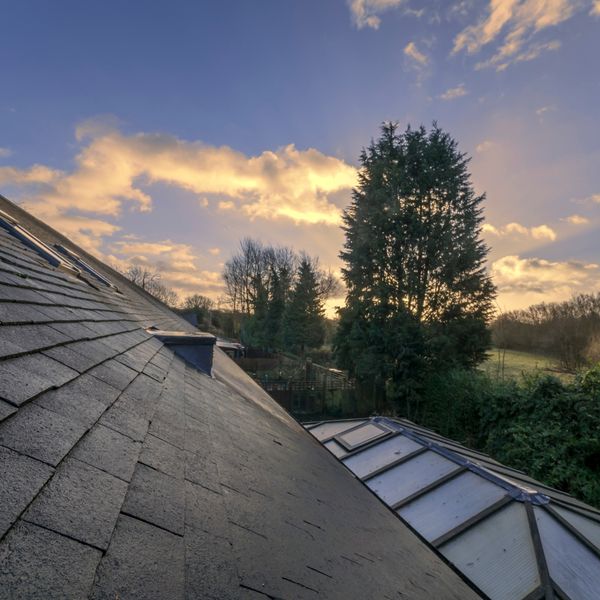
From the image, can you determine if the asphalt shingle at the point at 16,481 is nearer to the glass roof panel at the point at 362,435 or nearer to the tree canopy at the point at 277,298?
the glass roof panel at the point at 362,435

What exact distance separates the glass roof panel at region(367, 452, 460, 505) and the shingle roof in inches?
139

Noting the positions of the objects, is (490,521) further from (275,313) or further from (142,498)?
(275,313)

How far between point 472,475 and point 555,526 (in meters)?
1.29

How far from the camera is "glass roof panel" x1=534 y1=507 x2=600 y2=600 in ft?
13.2

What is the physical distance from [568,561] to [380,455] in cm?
335

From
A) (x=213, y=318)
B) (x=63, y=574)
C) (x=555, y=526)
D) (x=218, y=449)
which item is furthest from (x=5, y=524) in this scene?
(x=213, y=318)

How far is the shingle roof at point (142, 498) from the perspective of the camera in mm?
824

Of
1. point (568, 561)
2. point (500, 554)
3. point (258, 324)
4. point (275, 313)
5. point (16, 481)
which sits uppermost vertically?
point (275, 313)

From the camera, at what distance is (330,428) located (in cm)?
948

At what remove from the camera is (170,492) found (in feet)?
4.28

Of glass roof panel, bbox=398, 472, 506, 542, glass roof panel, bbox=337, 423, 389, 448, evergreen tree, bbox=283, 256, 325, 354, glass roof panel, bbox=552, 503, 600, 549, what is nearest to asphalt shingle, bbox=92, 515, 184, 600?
glass roof panel, bbox=398, 472, 506, 542

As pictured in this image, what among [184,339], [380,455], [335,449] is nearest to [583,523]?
[380,455]

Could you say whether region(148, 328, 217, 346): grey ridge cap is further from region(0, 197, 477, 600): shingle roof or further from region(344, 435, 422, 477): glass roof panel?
region(344, 435, 422, 477): glass roof panel

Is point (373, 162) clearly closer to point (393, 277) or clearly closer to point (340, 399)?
point (393, 277)
